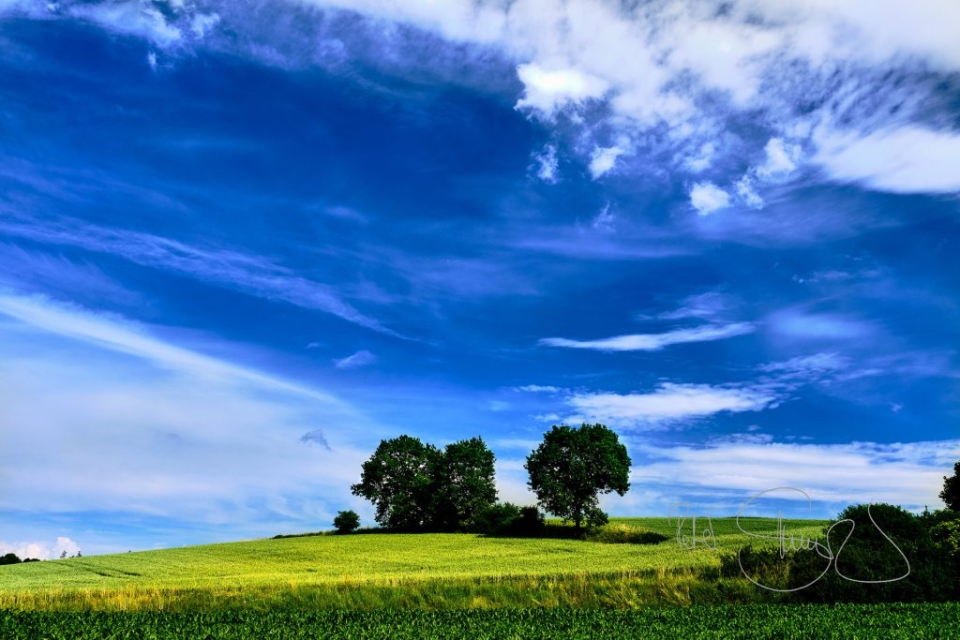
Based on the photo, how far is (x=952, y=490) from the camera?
2302 inches

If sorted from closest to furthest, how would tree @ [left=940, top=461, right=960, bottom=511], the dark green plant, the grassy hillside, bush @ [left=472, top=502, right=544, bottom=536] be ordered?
the grassy hillside → tree @ [left=940, top=461, right=960, bottom=511] → the dark green plant → bush @ [left=472, top=502, right=544, bottom=536]

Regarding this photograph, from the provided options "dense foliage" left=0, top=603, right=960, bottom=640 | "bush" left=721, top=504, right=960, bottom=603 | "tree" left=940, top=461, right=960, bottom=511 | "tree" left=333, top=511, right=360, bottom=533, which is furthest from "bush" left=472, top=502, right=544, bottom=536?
"dense foliage" left=0, top=603, right=960, bottom=640

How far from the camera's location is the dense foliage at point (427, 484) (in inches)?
3022

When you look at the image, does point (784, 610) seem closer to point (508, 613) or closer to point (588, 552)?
point (508, 613)

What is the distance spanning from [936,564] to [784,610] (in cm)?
1086

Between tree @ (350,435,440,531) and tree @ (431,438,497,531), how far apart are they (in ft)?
4.54

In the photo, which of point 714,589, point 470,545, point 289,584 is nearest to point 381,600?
point 289,584

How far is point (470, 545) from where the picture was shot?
61.1 metres

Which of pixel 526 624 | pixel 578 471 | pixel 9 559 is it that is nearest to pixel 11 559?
pixel 9 559

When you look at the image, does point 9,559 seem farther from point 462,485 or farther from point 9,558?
point 462,485

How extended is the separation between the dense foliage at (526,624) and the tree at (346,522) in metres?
60.7

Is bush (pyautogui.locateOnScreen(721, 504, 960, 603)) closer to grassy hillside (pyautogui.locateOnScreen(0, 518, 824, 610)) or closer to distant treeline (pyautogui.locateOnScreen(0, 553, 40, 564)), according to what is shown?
grassy hillside (pyautogui.locateOnScreen(0, 518, 824, 610))

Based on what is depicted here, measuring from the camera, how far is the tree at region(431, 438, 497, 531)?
250 ft

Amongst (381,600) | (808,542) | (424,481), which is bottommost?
(381,600)
